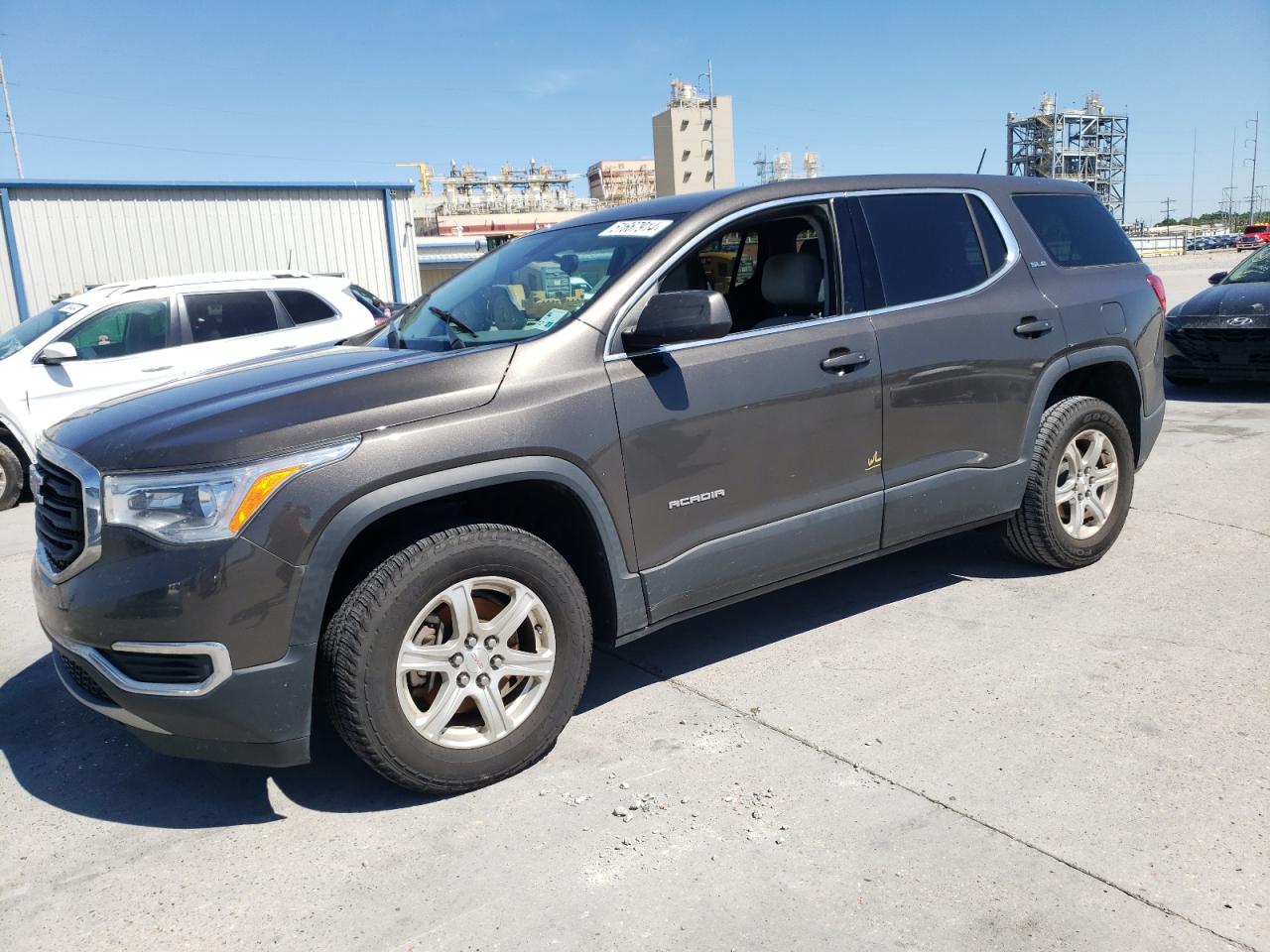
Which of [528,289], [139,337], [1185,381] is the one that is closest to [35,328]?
[139,337]

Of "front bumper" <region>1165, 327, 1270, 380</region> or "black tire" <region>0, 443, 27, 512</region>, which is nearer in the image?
"black tire" <region>0, 443, 27, 512</region>

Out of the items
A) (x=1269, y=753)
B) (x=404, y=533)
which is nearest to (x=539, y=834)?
(x=404, y=533)

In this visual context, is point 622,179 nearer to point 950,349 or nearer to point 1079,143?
point 1079,143

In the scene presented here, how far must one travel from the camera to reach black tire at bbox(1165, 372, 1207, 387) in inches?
400

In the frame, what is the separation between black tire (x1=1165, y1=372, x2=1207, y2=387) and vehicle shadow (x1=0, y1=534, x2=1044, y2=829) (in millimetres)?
6482

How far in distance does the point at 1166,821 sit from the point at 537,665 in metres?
1.87

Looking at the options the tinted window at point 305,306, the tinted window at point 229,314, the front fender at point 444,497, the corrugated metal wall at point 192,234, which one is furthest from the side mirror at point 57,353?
the corrugated metal wall at point 192,234

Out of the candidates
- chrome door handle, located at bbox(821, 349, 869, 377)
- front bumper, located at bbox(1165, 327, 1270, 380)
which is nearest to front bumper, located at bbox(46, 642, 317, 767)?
chrome door handle, located at bbox(821, 349, 869, 377)

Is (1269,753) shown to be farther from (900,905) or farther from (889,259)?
(889,259)

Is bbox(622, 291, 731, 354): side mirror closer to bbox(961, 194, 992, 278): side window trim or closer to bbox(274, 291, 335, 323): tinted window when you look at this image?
bbox(961, 194, 992, 278): side window trim

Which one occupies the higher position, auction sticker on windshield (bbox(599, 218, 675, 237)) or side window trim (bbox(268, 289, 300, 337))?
auction sticker on windshield (bbox(599, 218, 675, 237))

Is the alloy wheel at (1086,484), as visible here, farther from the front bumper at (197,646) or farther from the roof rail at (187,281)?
the roof rail at (187,281)

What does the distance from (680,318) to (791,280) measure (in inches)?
43.5

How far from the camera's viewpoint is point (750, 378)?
348cm
